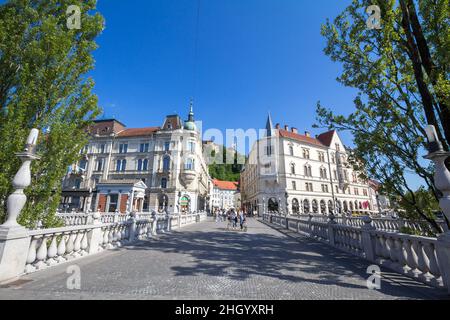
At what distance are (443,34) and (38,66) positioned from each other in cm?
1110

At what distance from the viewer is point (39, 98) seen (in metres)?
5.40

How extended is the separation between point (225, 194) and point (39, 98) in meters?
89.7

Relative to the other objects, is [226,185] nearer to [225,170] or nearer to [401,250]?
[225,170]

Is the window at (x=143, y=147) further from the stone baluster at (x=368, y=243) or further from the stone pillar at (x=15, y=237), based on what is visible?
the stone baluster at (x=368, y=243)

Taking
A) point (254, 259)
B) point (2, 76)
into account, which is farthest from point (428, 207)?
point (2, 76)

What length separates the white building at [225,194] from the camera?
88.1 metres

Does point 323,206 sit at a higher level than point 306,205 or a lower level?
lower

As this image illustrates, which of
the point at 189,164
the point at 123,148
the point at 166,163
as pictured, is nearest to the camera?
the point at 189,164

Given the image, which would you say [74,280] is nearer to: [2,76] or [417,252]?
[2,76]

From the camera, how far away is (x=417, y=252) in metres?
4.24

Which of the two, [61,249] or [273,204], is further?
[273,204]

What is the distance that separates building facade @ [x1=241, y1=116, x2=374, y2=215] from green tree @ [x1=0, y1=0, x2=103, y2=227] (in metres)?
34.7

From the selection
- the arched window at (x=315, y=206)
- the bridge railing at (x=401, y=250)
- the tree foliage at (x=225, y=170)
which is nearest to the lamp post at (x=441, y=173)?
the bridge railing at (x=401, y=250)

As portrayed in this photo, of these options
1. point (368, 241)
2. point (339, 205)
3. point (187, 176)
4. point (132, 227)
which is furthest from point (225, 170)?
point (368, 241)
